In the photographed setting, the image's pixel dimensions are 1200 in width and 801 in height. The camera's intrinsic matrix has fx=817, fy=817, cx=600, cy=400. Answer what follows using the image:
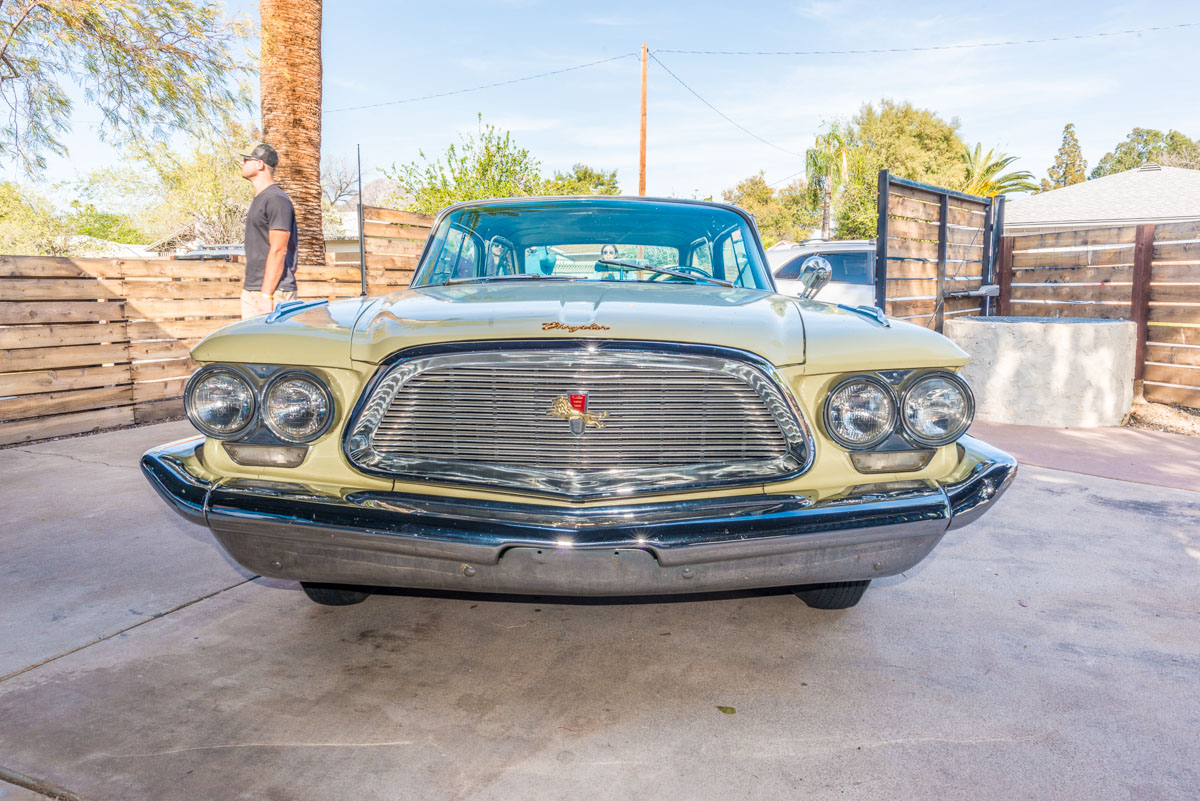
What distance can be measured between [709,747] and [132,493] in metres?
3.73

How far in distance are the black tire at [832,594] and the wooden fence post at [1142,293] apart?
5995 millimetres

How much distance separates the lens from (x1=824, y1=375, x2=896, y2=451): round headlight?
2189mm

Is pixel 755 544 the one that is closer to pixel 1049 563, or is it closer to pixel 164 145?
pixel 1049 563

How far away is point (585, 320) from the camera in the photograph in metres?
2.15

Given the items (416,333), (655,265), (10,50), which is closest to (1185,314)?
(655,265)

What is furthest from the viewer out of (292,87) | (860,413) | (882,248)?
(292,87)

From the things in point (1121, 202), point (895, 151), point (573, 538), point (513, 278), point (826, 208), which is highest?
point (895, 151)

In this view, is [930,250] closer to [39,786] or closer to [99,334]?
[99,334]

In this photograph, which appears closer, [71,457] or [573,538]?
[573,538]

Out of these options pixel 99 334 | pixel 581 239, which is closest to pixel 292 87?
pixel 99 334

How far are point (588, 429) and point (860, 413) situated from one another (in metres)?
0.74

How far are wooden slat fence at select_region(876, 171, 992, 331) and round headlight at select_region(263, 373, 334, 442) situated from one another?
17.9 ft

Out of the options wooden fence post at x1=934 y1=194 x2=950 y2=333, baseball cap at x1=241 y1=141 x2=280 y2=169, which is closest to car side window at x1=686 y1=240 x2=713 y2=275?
baseball cap at x1=241 y1=141 x2=280 y2=169

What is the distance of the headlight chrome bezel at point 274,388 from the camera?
2.21 m
